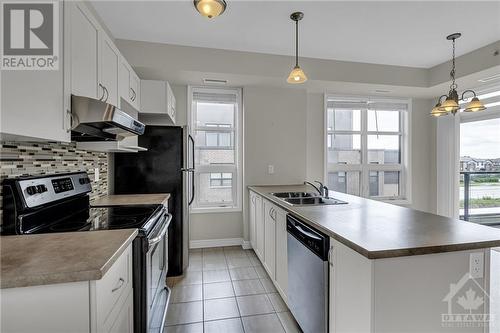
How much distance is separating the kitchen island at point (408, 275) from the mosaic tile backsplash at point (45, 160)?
1736mm

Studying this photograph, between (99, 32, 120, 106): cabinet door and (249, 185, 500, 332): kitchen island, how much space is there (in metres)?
1.81

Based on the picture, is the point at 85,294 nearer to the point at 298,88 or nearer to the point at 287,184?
the point at 287,184

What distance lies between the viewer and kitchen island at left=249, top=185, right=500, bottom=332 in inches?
44.5

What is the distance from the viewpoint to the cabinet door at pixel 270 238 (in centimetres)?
243

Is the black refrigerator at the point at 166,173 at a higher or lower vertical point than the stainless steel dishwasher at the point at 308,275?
higher

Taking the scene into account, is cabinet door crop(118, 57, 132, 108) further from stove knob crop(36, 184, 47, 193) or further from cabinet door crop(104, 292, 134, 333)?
cabinet door crop(104, 292, 134, 333)

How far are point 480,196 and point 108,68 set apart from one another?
5309 mm

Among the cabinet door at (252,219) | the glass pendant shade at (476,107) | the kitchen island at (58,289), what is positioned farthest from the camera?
the cabinet door at (252,219)

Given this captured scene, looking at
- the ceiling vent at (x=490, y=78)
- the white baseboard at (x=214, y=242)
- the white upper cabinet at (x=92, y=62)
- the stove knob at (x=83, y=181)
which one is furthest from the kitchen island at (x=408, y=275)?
the ceiling vent at (x=490, y=78)

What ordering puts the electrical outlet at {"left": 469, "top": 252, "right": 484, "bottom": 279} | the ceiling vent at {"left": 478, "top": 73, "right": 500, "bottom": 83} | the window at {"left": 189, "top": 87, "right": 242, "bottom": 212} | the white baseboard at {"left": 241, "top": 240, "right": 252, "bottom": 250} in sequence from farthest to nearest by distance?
the window at {"left": 189, "top": 87, "right": 242, "bottom": 212} < the white baseboard at {"left": 241, "top": 240, "right": 252, "bottom": 250} < the ceiling vent at {"left": 478, "top": 73, "right": 500, "bottom": 83} < the electrical outlet at {"left": 469, "top": 252, "right": 484, "bottom": 279}

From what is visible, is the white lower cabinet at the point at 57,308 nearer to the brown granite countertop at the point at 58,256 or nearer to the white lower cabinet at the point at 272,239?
the brown granite countertop at the point at 58,256

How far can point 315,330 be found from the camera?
62.2 inches

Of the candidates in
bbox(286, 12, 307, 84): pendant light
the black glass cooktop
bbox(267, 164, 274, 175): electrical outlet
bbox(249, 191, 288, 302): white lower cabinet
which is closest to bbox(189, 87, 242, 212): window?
bbox(267, 164, 274, 175): electrical outlet

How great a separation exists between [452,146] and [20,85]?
518cm
